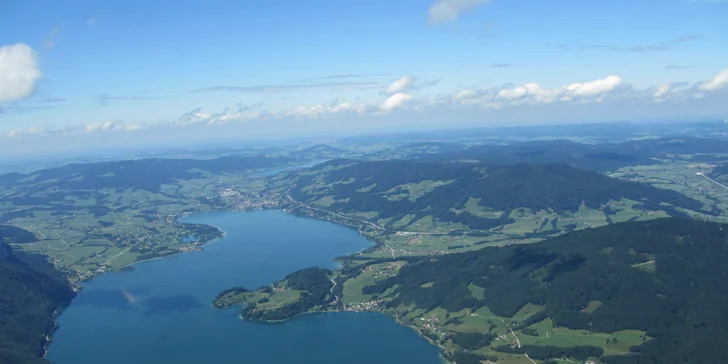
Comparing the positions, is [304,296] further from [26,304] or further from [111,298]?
[26,304]

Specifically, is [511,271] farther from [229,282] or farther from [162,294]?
[162,294]

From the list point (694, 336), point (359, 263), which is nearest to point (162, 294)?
point (359, 263)

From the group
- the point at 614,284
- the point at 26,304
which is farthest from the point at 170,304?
the point at 614,284

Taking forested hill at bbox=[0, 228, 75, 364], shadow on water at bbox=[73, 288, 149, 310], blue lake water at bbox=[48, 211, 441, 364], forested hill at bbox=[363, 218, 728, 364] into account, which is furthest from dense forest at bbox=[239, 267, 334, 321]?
forested hill at bbox=[0, 228, 75, 364]

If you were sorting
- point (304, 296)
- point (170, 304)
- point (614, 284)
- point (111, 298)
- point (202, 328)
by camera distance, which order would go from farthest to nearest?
point (111, 298) → point (170, 304) → point (304, 296) → point (202, 328) → point (614, 284)

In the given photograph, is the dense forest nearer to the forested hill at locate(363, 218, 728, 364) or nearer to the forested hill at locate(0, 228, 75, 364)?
the forested hill at locate(363, 218, 728, 364)

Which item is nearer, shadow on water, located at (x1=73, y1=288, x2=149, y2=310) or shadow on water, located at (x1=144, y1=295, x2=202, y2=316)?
shadow on water, located at (x1=144, y1=295, x2=202, y2=316)
